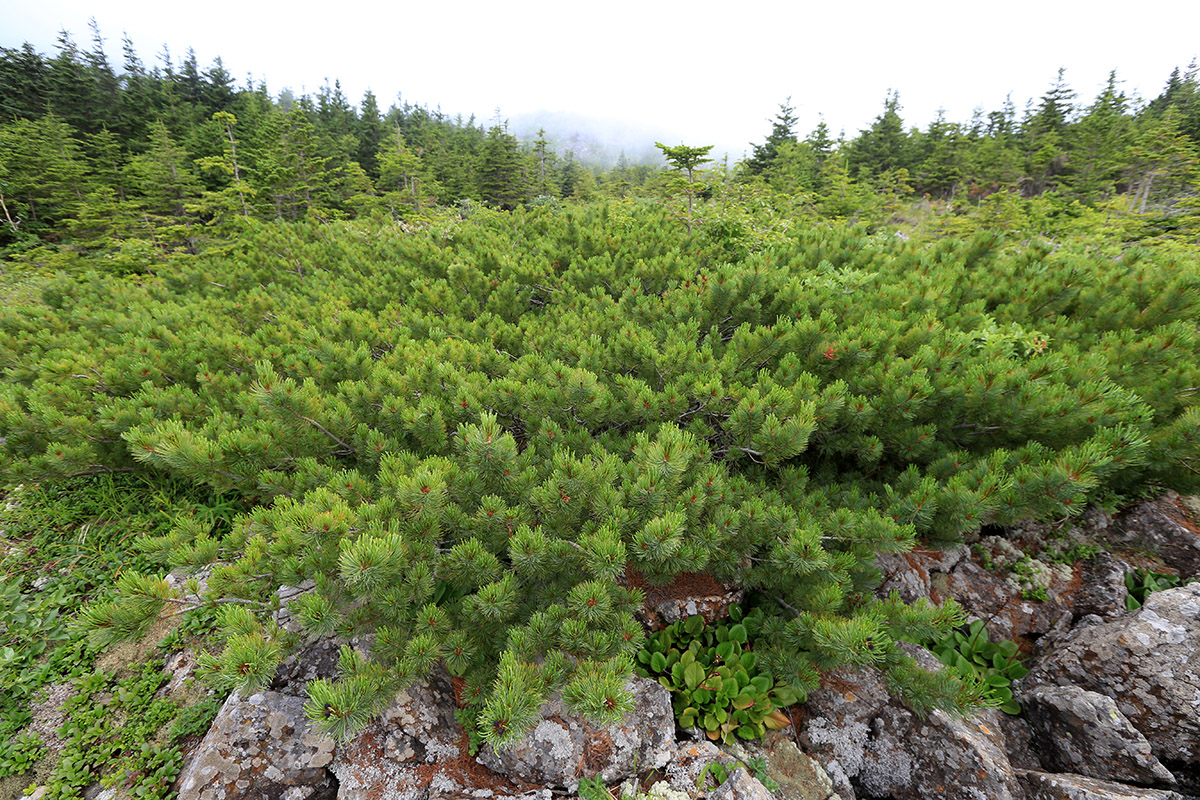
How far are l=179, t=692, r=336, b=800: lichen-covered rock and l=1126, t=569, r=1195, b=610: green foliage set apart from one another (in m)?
6.06

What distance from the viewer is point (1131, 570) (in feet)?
11.6

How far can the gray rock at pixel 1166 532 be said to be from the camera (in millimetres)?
3463

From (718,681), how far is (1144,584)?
11.9 feet

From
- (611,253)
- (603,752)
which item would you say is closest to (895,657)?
(603,752)

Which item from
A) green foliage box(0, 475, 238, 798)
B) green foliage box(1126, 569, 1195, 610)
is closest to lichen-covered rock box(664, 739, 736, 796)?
green foliage box(0, 475, 238, 798)

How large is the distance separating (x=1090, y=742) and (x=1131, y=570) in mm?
1725

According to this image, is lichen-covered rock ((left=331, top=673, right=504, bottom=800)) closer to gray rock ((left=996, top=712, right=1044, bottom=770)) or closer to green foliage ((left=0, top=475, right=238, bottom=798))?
green foliage ((left=0, top=475, right=238, bottom=798))

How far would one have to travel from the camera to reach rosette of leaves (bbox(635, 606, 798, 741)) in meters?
2.91

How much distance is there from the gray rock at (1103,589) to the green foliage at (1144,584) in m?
0.04

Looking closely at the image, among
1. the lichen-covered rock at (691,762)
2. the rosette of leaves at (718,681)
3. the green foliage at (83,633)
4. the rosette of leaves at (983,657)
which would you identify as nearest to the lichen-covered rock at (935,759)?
the rosette of leaves at (983,657)

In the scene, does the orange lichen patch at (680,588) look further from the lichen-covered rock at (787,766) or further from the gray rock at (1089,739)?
the gray rock at (1089,739)

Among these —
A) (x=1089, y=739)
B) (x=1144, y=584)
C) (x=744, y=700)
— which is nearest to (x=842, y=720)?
(x=744, y=700)

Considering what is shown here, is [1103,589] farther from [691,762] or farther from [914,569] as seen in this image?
[691,762]

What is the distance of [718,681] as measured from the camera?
2.98 meters
